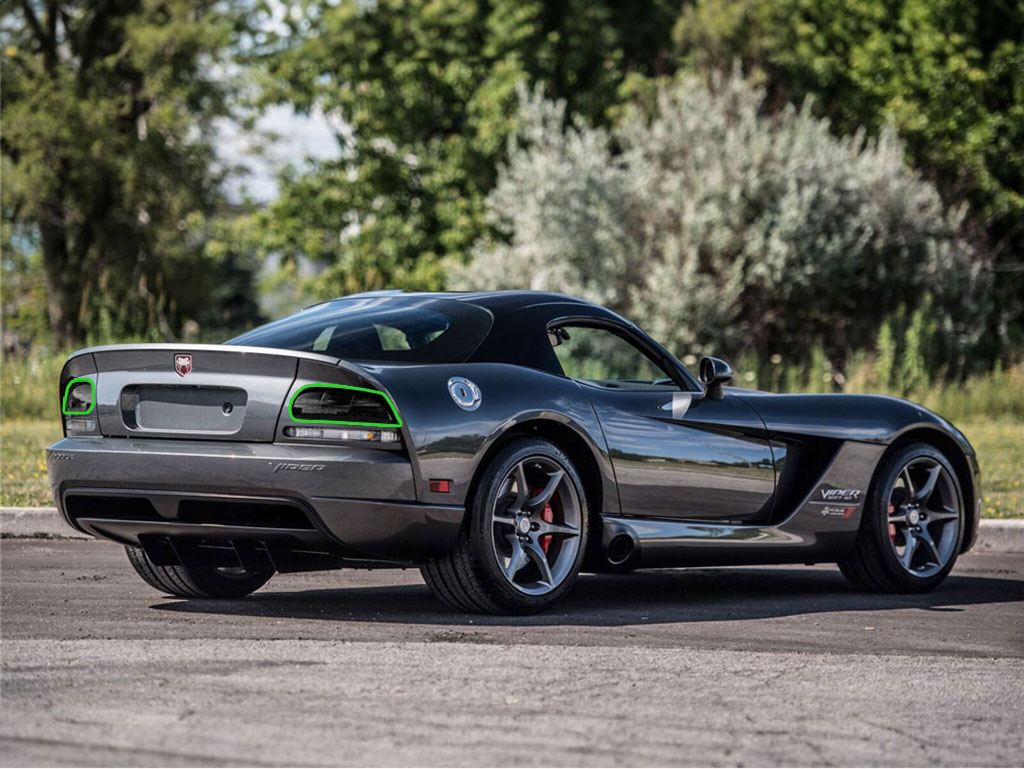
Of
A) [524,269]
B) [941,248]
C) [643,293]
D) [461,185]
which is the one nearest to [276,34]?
[461,185]

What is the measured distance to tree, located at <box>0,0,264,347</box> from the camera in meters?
36.0

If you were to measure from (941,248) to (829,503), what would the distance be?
19.2 metres

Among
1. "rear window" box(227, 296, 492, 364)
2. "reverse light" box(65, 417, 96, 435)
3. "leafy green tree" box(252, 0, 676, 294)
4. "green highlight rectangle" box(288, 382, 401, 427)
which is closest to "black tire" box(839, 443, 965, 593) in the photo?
"rear window" box(227, 296, 492, 364)

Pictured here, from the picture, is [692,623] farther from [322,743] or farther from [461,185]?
[461,185]

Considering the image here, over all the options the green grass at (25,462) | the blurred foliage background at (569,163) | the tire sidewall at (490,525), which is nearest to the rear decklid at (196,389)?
the tire sidewall at (490,525)

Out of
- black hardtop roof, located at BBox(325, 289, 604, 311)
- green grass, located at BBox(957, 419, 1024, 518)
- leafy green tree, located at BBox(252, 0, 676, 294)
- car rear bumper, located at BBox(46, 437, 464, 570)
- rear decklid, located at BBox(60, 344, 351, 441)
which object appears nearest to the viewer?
car rear bumper, located at BBox(46, 437, 464, 570)

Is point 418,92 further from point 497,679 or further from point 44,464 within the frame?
point 497,679

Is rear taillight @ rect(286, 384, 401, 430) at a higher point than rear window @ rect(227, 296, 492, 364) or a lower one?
lower

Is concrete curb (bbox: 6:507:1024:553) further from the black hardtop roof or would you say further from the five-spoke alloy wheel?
the five-spoke alloy wheel

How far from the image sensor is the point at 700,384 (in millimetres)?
7523

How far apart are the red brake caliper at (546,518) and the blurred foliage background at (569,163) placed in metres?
17.2

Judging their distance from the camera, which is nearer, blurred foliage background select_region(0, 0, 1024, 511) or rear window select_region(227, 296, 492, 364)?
rear window select_region(227, 296, 492, 364)

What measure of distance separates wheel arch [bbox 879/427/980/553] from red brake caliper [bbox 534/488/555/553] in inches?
94.4

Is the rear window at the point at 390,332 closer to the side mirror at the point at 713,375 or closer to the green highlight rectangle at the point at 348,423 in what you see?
the green highlight rectangle at the point at 348,423
